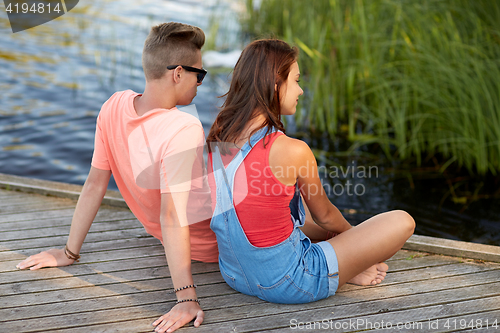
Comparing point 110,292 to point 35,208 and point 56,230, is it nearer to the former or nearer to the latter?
point 56,230

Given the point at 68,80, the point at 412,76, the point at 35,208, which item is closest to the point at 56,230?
the point at 35,208

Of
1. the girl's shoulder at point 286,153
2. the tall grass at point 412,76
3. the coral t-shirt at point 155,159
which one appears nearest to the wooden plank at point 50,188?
the coral t-shirt at point 155,159

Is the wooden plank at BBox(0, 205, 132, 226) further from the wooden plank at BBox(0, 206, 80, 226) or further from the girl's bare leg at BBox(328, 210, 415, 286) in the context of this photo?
the girl's bare leg at BBox(328, 210, 415, 286)

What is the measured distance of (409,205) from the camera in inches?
152

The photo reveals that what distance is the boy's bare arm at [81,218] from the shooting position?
2.12 metres

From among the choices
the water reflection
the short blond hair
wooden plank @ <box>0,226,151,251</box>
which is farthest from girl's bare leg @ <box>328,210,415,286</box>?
the water reflection

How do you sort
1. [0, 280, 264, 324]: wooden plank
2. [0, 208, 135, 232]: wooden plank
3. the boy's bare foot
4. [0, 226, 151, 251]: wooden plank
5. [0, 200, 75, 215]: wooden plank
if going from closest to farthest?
[0, 280, 264, 324]: wooden plank, the boy's bare foot, [0, 226, 151, 251]: wooden plank, [0, 208, 135, 232]: wooden plank, [0, 200, 75, 215]: wooden plank

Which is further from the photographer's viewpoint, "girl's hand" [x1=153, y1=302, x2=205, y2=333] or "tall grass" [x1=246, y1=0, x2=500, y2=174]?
"tall grass" [x1=246, y1=0, x2=500, y2=174]

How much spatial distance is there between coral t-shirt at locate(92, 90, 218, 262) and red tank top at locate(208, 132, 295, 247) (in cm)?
17

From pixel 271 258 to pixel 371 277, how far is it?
51 centimetres

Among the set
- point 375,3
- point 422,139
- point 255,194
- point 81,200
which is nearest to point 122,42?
point 375,3

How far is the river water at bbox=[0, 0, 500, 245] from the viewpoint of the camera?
3.83m

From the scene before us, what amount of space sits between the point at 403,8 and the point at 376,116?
104 centimetres

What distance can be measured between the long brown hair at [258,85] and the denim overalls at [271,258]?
0.23 feet
